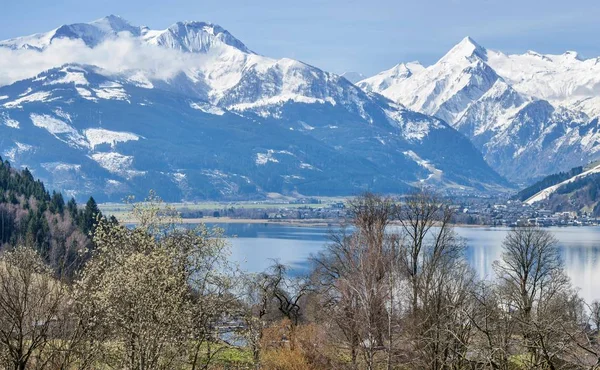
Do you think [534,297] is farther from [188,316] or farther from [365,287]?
[188,316]

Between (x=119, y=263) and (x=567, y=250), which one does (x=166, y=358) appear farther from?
(x=567, y=250)

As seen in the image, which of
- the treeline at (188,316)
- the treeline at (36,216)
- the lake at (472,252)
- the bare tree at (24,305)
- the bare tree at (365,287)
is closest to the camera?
the bare tree at (24,305)

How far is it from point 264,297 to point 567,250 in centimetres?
11234

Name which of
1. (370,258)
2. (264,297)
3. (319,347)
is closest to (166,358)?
(370,258)

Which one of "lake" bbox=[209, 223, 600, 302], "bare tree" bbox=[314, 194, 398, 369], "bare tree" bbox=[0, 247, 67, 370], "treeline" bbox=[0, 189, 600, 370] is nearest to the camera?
"bare tree" bbox=[0, 247, 67, 370]

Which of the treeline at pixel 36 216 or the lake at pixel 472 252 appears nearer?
the treeline at pixel 36 216

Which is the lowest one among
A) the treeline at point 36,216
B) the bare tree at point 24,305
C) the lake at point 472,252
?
the lake at point 472,252

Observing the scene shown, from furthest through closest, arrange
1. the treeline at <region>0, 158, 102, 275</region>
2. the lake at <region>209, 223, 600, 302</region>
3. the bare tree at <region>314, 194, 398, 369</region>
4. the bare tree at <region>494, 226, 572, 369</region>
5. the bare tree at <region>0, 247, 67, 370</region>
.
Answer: the lake at <region>209, 223, 600, 302</region> → the treeline at <region>0, 158, 102, 275</region> → the bare tree at <region>314, 194, 398, 369</region> → the bare tree at <region>0, 247, 67, 370</region> → the bare tree at <region>494, 226, 572, 369</region>

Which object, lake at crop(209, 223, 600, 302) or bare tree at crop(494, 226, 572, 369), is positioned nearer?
bare tree at crop(494, 226, 572, 369)

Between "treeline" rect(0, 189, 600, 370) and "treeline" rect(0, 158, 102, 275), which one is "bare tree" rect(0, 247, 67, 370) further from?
"treeline" rect(0, 158, 102, 275)

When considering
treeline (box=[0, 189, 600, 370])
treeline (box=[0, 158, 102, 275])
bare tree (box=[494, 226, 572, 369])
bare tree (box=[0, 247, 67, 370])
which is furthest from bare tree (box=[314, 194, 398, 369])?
treeline (box=[0, 158, 102, 275])

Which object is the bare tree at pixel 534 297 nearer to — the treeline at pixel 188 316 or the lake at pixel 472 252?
the treeline at pixel 188 316

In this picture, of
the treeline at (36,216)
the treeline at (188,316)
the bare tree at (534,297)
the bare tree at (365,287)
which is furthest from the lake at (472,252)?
the treeline at (188,316)

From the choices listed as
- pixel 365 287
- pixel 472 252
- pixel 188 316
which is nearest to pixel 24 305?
pixel 188 316
